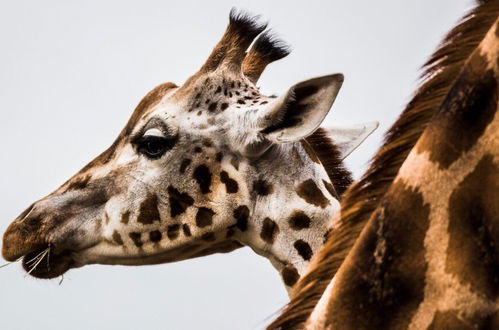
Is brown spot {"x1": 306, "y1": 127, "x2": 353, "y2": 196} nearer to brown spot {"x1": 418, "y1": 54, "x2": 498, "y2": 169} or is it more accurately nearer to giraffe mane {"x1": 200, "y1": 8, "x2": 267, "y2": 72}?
giraffe mane {"x1": 200, "y1": 8, "x2": 267, "y2": 72}

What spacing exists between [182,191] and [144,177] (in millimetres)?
266

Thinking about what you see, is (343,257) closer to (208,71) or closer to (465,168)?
(465,168)

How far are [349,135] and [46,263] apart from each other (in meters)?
2.19

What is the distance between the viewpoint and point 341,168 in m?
5.95

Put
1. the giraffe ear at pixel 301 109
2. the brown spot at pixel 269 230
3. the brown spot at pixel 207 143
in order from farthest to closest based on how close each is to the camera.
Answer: the brown spot at pixel 207 143 < the brown spot at pixel 269 230 < the giraffe ear at pixel 301 109

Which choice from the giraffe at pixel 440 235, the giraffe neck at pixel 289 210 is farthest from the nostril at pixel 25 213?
the giraffe at pixel 440 235

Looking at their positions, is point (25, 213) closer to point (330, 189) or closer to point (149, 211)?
point (149, 211)

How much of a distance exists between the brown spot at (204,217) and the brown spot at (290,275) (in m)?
0.53

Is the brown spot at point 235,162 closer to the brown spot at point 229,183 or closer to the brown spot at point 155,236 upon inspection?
the brown spot at point 229,183

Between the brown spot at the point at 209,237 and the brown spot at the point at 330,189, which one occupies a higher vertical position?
the brown spot at the point at 330,189

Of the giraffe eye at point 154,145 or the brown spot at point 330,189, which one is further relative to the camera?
the giraffe eye at point 154,145

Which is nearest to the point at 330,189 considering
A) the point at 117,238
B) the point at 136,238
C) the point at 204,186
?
the point at 204,186

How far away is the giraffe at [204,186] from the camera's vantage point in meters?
5.15

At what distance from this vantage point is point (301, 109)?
16.6ft
